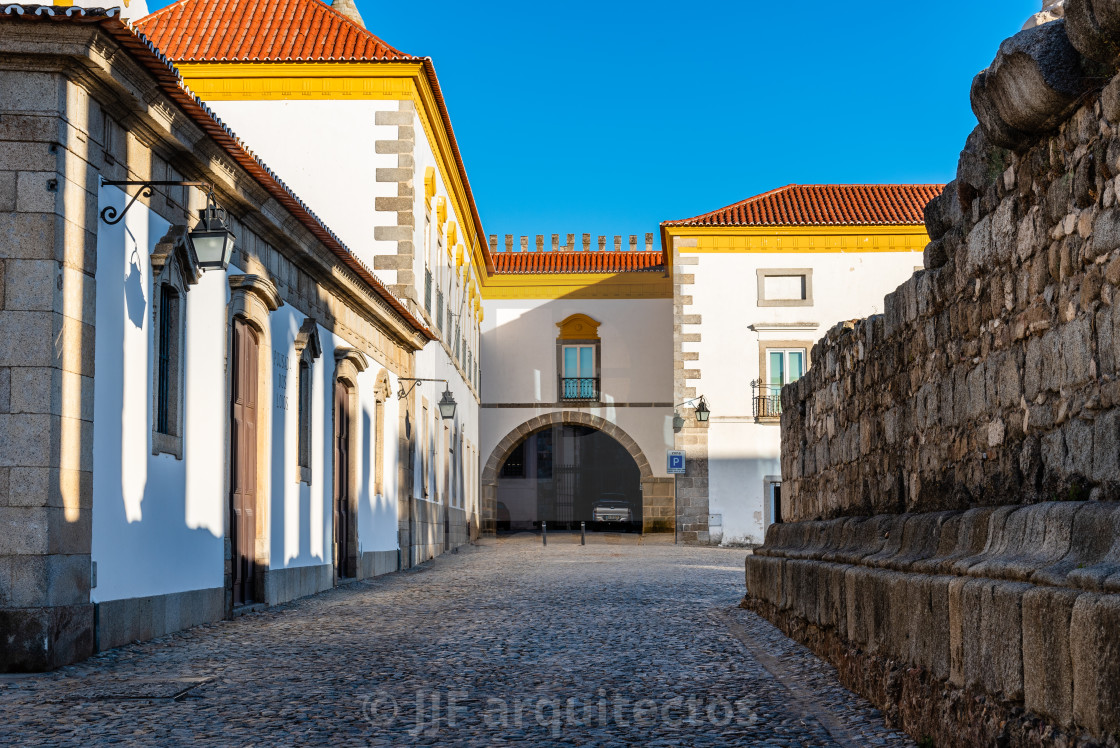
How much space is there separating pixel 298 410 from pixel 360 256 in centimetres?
710

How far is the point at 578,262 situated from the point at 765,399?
9.29 metres

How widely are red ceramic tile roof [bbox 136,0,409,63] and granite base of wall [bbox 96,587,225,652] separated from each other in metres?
12.8

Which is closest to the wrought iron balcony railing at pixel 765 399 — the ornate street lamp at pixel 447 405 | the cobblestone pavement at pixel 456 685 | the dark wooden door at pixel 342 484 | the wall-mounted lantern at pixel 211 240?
the ornate street lamp at pixel 447 405

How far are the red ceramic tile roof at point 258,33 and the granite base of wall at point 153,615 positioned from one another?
1283cm

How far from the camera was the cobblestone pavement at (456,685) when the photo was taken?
16.5ft

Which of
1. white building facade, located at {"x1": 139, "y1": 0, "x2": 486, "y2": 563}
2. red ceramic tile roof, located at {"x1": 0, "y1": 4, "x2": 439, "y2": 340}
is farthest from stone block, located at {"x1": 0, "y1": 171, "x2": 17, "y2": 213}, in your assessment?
white building facade, located at {"x1": 139, "y1": 0, "x2": 486, "y2": 563}

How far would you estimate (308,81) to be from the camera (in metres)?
21.0

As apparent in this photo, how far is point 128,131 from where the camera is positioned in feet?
27.4

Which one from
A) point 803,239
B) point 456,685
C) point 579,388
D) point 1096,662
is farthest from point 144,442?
point 579,388

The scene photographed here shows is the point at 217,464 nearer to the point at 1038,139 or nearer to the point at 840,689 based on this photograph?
the point at 840,689

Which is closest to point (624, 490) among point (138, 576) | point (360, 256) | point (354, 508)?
point (360, 256)

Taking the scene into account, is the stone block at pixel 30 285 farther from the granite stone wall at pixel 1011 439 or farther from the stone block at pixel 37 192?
the granite stone wall at pixel 1011 439

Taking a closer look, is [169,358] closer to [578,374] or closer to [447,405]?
[447,405]

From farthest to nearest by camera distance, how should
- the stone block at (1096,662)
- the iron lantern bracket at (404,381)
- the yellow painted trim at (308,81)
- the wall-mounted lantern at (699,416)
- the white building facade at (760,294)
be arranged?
the white building facade at (760,294) → the wall-mounted lantern at (699,416) → the yellow painted trim at (308,81) → the iron lantern bracket at (404,381) → the stone block at (1096,662)
